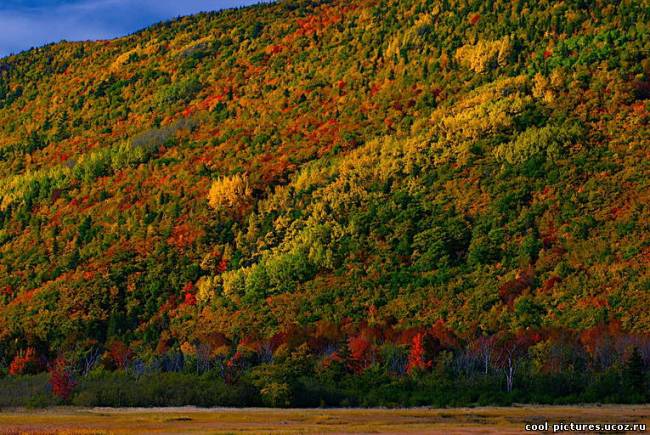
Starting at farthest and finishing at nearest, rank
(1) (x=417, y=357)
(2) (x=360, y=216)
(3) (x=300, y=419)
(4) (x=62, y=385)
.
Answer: (2) (x=360, y=216) < (1) (x=417, y=357) < (4) (x=62, y=385) < (3) (x=300, y=419)

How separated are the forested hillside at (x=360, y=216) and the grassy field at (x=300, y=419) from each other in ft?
14.5

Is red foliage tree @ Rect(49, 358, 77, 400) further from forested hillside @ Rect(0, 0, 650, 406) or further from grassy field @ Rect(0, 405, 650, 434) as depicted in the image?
grassy field @ Rect(0, 405, 650, 434)

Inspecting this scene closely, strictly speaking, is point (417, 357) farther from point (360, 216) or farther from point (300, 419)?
point (360, 216)

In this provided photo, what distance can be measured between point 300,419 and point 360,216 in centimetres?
5071

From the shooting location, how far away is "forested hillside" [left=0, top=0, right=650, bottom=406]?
69250mm

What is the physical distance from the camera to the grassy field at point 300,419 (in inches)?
1603

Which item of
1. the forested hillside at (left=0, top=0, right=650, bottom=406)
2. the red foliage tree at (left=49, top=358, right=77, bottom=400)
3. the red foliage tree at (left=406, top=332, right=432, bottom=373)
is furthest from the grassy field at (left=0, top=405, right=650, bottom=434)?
the red foliage tree at (left=406, top=332, right=432, bottom=373)

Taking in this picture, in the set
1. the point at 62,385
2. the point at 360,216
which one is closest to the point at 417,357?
the point at 62,385

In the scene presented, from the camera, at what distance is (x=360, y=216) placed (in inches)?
3804

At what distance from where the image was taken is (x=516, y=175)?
94875 mm

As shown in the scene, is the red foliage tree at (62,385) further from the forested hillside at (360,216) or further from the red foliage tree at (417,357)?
the red foliage tree at (417,357)

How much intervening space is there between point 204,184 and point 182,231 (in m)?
9.10

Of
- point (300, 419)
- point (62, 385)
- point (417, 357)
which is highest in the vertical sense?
point (417, 357)

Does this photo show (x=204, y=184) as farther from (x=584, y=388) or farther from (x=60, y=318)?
(x=584, y=388)
